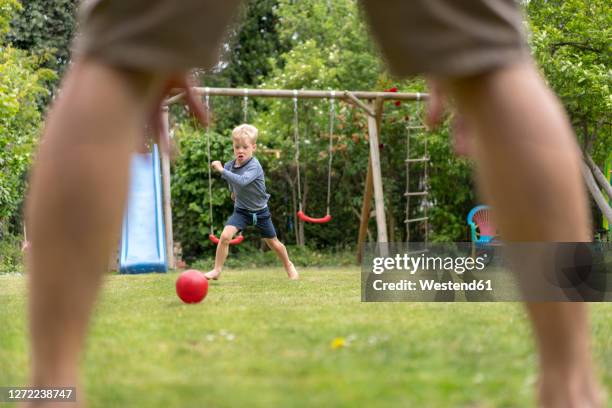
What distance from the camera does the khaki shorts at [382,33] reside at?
1192mm

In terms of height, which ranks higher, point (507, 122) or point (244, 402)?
point (507, 122)

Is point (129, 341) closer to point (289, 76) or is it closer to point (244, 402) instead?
point (244, 402)

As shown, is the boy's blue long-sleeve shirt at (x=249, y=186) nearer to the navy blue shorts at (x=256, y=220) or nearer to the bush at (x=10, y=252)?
the navy blue shorts at (x=256, y=220)

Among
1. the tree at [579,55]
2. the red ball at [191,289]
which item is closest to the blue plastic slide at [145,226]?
the tree at [579,55]

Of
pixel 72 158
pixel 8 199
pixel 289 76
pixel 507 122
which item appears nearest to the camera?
pixel 72 158

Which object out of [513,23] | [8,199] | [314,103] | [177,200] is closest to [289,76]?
[314,103]

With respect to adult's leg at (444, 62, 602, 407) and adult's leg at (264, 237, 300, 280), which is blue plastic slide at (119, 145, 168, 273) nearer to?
adult's leg at (264, 237, 300, 280)

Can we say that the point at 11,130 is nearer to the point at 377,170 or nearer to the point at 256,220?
the point at 256,220

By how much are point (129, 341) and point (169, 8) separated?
1217 millimetres

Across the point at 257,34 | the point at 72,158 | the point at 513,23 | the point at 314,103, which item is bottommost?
the point at 72,158

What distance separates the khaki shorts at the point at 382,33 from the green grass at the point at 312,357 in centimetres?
58

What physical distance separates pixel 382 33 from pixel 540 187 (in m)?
0.36

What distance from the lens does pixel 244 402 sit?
4.49 feet

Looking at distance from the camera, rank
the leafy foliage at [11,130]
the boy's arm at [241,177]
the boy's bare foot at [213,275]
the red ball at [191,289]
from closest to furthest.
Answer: the red ball at [191,289] → the boy's bare foot at [213,275] → the boy's arm at [241,177] → the leafy foliage at [11,130]
